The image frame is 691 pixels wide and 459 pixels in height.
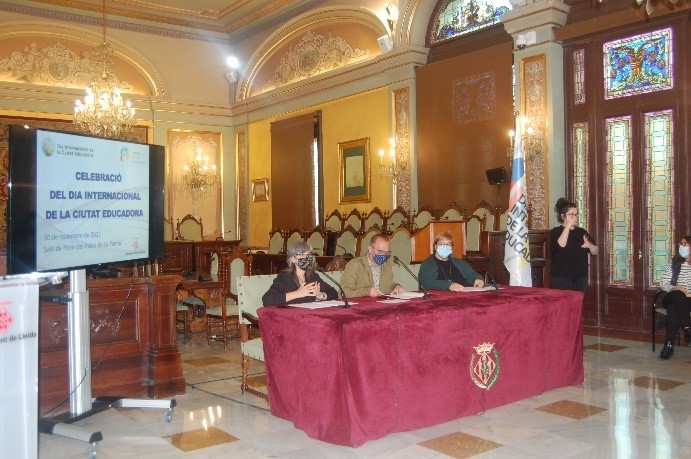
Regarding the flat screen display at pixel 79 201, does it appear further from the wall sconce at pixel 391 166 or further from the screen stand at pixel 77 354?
the wall sconce at pixel 391 166

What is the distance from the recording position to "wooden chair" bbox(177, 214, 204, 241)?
485 inches

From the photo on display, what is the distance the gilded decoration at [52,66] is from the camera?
460 inches

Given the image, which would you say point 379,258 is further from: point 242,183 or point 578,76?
point 242,183

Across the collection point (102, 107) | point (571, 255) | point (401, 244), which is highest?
point (102, 107)

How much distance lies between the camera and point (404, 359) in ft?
11.7

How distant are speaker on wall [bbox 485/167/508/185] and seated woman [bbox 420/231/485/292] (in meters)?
3.51

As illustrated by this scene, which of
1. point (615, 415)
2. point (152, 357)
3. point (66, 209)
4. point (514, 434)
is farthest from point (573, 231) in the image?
point (66, 209)

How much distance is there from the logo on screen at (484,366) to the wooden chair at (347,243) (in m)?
5.28

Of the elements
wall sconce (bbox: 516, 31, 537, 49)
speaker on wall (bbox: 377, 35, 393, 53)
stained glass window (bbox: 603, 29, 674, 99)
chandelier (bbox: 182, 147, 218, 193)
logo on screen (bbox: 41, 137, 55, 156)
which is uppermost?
speaker on wall (bbox: 377, 35, 393, 53)

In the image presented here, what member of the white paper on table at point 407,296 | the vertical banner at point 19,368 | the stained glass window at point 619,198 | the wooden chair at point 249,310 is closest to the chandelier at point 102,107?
the wooden chair at point 249,310

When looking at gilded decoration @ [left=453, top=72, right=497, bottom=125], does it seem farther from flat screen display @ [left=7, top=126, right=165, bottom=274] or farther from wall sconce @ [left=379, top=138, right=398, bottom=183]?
flat screen display @ [left=7, top=126, right=165, bottom=274]

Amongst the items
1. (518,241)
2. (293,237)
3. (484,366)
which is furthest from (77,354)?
(293,237)

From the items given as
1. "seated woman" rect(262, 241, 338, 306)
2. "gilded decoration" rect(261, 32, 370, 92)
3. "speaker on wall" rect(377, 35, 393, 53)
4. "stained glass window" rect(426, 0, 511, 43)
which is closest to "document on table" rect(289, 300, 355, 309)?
"seated woman" rect(262, 241, 338, 306)

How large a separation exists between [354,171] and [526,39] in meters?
4.01
